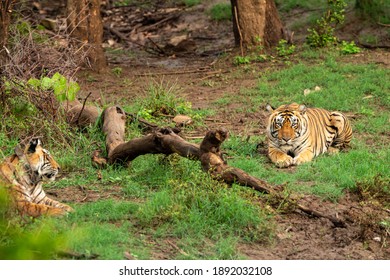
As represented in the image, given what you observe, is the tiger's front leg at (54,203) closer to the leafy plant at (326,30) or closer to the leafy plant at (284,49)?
the leafy plant at (284,49)

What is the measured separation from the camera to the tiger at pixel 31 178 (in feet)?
21.9

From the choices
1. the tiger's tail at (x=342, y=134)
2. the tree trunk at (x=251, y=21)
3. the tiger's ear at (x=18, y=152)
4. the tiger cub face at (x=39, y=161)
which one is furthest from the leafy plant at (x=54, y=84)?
the tree trunk at (x=251, y=21)

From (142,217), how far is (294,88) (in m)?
5.87

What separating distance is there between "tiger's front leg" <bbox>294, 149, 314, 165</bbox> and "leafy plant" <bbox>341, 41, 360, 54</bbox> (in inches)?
194

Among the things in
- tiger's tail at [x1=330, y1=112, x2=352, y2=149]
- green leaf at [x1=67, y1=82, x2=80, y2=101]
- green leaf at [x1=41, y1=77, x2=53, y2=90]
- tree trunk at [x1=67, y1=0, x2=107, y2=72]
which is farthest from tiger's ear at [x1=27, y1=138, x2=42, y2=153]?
tree trunk at [x1=67, y1=0, x2=107, y2=72]

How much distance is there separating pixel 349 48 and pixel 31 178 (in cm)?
806

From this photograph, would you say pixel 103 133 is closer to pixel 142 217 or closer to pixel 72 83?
A: pixel 72 83

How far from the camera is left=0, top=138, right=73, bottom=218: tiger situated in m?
6.69

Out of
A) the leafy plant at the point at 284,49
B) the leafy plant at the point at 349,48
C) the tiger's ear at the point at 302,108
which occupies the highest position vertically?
the tiger's ear at the point at 302,108

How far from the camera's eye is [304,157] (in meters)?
9.02

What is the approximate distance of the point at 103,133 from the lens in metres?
9.38

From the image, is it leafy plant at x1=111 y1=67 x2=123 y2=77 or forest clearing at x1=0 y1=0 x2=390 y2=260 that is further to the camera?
leafy plant at x1=111 y1=67 x2=123 y2=77

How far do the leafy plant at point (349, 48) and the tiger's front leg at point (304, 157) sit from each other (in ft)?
16.2

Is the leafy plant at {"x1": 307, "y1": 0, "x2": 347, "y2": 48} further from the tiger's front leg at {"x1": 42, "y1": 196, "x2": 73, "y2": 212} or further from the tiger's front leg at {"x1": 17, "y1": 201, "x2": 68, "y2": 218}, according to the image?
the tiger's front leg at {"x1": 17, "y1": 201, "x2": 68, "y2": 218}
